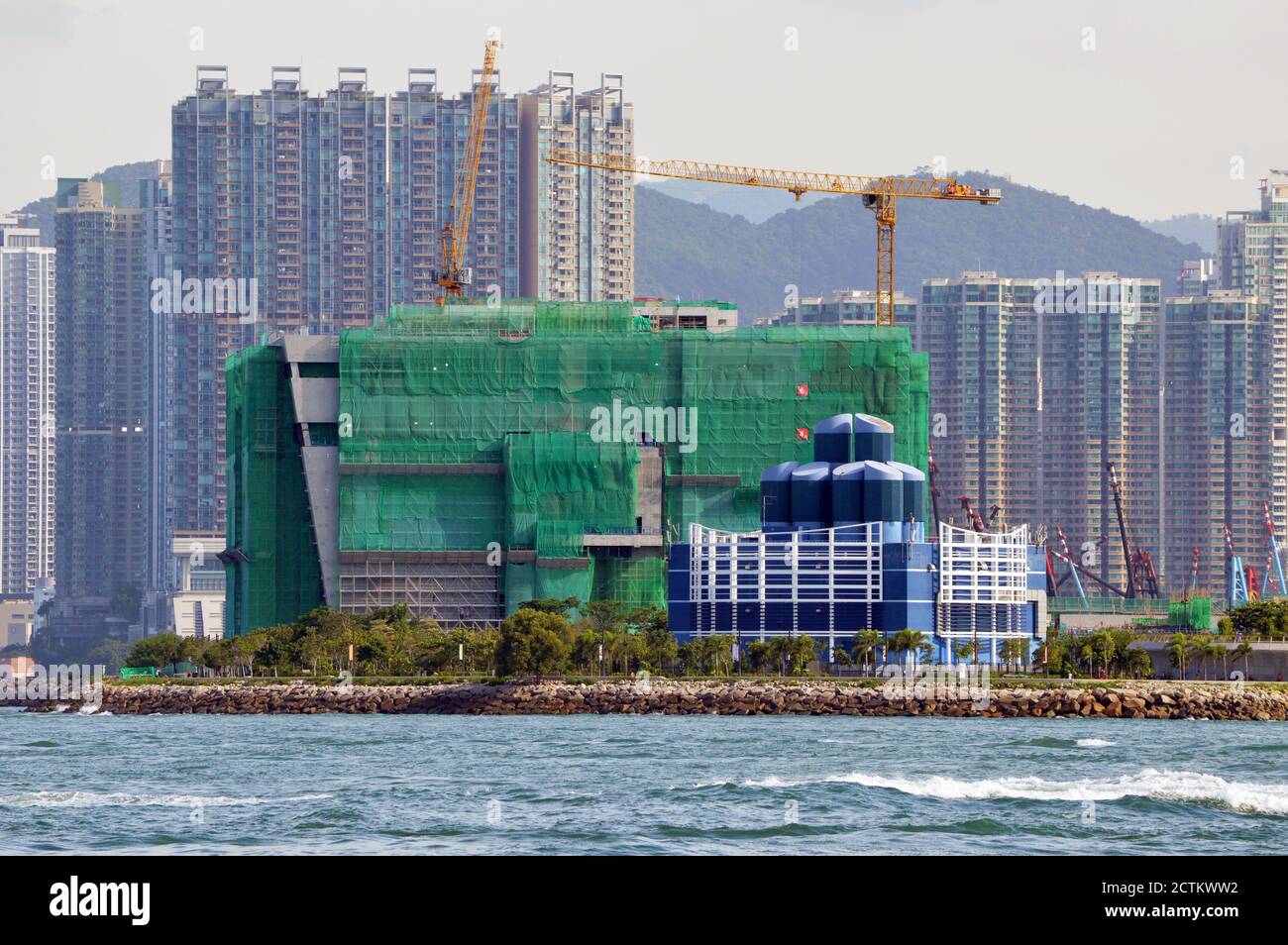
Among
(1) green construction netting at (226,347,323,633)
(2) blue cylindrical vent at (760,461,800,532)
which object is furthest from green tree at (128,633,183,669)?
(2) blue cylindrical vent at (760,461,800,532)

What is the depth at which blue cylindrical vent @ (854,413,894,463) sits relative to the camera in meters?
160

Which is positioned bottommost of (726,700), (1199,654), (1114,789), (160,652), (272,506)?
(160,652)

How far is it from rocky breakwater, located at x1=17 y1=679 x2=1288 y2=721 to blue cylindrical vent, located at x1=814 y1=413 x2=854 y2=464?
2849 cm

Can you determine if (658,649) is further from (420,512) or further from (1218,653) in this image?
(1218,653)

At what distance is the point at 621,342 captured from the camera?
571ft

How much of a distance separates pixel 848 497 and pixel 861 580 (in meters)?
6.90

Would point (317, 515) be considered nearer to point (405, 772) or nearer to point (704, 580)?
point (704, 580)

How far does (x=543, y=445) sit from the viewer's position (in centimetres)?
17062

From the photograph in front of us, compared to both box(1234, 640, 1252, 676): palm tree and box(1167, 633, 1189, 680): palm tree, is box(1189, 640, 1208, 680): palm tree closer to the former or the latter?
box(1167, 633, 1189, 680): palm tree

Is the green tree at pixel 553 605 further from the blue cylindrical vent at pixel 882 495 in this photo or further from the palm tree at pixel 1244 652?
the palm tree at pixel 1244 652

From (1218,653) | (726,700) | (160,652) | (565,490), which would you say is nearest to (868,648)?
(726,700)

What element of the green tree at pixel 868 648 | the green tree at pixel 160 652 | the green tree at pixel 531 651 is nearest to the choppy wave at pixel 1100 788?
the green tree at pixel 531 651

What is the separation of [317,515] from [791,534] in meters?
41.2
